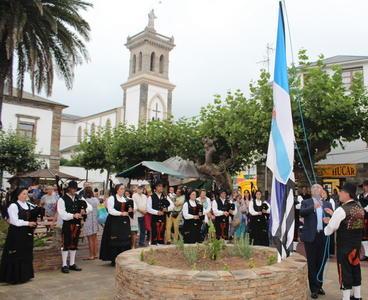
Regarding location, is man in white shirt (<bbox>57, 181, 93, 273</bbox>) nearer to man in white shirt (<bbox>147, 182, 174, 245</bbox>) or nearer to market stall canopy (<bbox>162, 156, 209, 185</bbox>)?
man in white shirt (<bbox>147, 182, 174, 245</bbox>)

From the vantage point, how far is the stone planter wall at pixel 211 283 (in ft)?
15.8

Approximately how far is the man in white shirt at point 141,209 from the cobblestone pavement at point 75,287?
2.95 m

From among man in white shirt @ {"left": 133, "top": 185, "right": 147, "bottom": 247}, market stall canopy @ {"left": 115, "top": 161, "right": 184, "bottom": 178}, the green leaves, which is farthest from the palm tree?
the green leaves

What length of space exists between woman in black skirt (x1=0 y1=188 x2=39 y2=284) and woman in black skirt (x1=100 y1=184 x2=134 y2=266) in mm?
2030

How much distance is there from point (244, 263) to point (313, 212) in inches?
66.5

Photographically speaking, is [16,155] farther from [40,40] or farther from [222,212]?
[222,212]

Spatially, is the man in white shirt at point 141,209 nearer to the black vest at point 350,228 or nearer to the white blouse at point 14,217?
the white blouse at point 14,217

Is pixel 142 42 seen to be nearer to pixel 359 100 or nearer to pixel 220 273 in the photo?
pixel 359 100

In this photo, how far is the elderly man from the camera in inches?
267

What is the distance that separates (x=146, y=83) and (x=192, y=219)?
4743cm

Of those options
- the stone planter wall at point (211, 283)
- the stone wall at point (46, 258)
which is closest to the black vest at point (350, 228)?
the stone planter wall at point (211, 283)

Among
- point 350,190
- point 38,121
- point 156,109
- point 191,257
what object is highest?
point 156,109

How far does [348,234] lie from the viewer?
19.8ft

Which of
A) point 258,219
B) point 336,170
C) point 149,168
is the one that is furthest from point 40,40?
point 336,170
